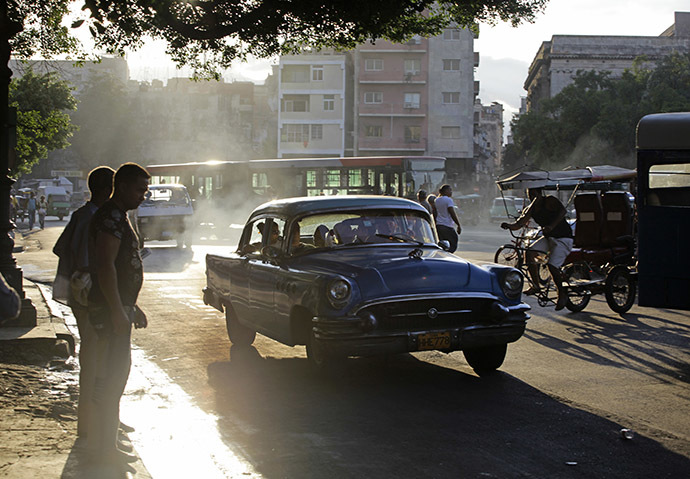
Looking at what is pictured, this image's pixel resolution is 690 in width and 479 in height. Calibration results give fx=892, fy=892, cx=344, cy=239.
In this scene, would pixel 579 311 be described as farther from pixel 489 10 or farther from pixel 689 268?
pixel 489 10

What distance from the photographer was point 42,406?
22.0 ft

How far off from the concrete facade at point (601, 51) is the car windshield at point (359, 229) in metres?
82.7

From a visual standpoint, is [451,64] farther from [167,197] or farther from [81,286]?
[81,286]

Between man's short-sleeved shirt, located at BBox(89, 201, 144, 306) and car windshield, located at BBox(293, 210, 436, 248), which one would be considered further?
car windshield, located at BBox(293, 210, 436, 248)

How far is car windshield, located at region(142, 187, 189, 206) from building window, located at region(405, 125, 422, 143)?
51143 millimetres

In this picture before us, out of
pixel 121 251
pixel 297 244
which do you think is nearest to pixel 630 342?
pixel 297 244

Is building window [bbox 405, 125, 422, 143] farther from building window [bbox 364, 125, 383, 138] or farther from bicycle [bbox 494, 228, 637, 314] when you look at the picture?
bicycle [bbox 494, 228, 637, 314]

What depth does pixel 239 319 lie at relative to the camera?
9312mm

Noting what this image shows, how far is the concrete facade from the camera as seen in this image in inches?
3511

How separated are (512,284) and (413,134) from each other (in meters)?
72.4

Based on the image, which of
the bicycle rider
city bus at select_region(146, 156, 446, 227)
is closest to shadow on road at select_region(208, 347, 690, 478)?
the bicycle rider

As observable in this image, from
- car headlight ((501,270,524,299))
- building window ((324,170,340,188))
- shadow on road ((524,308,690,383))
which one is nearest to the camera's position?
car headlight ((501,270,524,299))

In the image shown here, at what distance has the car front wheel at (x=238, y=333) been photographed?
377 inches

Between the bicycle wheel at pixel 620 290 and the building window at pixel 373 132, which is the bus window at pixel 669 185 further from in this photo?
the building window at pixel 373 132
